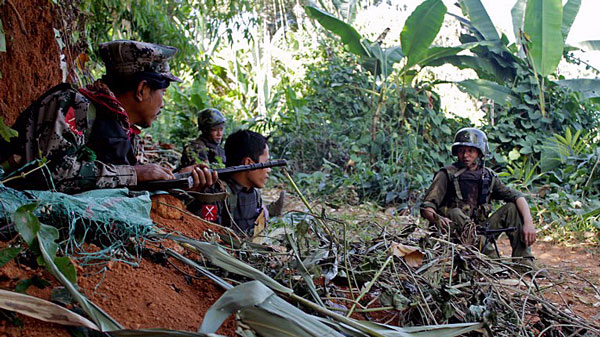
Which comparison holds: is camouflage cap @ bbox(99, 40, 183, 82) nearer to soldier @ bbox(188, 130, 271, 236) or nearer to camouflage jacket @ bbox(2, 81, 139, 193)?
camouflage jacket @ bbox(2, 81, 139, 193)

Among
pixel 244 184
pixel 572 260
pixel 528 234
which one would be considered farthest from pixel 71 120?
pixel 572 260

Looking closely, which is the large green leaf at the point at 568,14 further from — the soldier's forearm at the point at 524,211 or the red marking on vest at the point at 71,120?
the red marking on vest at the point at 71,120

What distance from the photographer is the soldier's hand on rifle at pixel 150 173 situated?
8.08ft

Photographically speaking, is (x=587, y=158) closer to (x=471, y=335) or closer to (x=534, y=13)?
(x=534, y=13)

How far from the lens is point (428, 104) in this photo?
10.1 metres

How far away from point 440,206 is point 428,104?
5300 mm

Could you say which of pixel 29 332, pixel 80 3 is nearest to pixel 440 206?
pixel 80 3

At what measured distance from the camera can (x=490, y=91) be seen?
991 centimetres

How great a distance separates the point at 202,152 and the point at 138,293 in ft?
15.7

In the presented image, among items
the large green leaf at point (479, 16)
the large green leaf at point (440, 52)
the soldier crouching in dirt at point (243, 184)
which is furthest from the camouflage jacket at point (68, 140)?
the large green leaf at point (479, 16)

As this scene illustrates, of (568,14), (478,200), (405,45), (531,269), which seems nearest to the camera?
(531,269)

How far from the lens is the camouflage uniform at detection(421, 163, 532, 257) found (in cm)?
498

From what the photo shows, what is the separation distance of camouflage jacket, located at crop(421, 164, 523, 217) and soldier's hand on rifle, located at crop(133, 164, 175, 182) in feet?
10.3

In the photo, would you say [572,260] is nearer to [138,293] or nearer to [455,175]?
[455,175]
